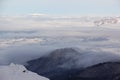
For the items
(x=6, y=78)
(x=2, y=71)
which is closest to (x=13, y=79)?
(x=6, y=78)

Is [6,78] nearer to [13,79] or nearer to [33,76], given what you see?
[13,79]

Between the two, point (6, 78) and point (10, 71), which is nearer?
point (6, 78)

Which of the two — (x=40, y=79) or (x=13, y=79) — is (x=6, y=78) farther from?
(x=40, y=79)

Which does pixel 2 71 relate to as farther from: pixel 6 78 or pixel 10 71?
pixel 6 78

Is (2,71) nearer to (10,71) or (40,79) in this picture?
(10,71)

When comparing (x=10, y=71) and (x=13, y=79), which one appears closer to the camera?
(x=13, y=79)

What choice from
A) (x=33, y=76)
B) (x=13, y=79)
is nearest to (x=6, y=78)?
(x=13, y=79)
